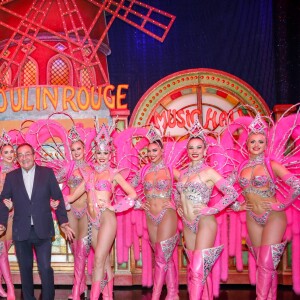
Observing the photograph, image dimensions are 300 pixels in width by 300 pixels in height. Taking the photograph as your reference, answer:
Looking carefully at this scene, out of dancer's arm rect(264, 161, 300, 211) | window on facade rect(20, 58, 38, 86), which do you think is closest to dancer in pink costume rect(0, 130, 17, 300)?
window on facade rect(20, 58, 38, 86)

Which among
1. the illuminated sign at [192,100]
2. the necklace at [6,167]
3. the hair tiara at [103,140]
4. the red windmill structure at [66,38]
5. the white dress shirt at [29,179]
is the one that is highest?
the red windmill structure at [66,38]

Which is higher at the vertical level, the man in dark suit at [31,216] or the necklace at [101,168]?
the necklace at [101,168]

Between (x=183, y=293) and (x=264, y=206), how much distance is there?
167 centimetres

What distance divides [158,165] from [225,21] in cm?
252

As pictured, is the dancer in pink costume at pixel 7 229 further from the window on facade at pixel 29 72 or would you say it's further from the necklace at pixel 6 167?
the window on facade at pixel 29 72

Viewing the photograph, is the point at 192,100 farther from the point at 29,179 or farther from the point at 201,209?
the point at 29,179

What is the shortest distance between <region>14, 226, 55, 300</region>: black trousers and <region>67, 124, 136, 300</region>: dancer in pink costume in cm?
42

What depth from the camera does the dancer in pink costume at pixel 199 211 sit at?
3914 mm

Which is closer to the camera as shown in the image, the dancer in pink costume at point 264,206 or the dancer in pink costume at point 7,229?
the dancer in pink costume at point 264,206

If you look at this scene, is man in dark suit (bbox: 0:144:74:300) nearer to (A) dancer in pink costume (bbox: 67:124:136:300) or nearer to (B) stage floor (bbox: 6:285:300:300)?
(A) dancer in pink costume (bbox: 67:124:136:300)

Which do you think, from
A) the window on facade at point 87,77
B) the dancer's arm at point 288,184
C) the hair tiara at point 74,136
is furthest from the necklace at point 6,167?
the dancer's arm at point 288,184

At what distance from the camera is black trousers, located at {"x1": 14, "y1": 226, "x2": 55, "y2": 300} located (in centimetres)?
393

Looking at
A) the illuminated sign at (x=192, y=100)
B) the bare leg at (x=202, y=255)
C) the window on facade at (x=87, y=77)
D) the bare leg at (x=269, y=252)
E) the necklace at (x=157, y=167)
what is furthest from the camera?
the window on facade at (x=87, y=77)

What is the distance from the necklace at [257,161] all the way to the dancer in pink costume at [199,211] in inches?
15.6
